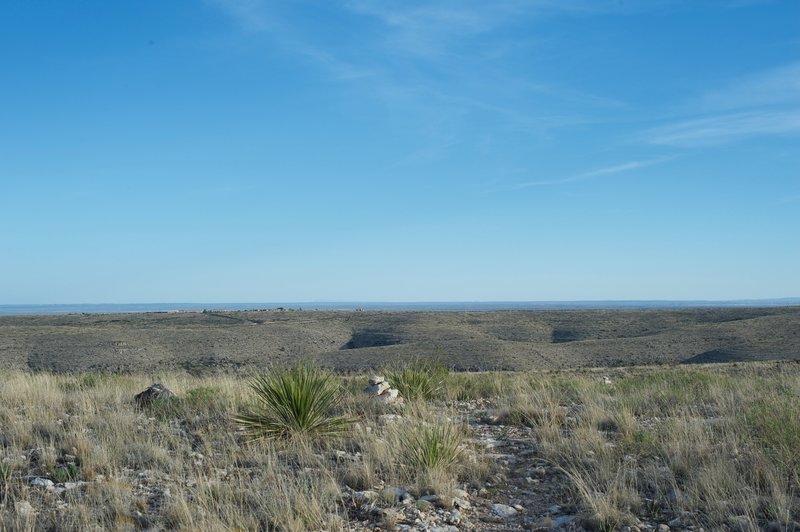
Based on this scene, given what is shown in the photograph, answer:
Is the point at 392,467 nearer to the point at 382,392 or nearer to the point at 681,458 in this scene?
the point at 681,458

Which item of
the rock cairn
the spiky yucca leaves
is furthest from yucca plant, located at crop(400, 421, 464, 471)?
the rock cairn

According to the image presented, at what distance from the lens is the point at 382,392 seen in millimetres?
11672

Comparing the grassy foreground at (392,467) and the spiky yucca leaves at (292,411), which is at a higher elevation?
the spiky yucca leaves at (292,411)

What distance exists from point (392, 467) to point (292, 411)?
2385 mm

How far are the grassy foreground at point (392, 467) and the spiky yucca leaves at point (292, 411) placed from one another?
174 mm

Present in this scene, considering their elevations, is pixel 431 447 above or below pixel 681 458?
above

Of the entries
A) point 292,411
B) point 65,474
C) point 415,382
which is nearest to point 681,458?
point 292,411

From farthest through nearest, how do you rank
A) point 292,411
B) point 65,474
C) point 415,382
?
point 415,382 → point 292,411 → point 65,474

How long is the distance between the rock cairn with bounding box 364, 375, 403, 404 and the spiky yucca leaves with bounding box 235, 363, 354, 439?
1868mm

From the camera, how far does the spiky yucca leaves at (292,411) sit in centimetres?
885

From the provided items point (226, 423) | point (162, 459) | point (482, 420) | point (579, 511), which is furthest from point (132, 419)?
Answer: point (579, 511)

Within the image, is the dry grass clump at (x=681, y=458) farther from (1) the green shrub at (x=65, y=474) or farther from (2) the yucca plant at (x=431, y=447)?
(1) the green shrub at (x=65, y=474)

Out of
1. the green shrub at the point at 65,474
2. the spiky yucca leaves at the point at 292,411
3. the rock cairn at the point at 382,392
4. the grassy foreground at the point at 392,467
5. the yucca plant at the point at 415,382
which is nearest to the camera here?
the grassy foreground at the point at 392,467

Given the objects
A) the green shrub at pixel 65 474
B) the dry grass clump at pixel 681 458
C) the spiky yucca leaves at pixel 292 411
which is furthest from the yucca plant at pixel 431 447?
the green shrub at pixel 65 474
